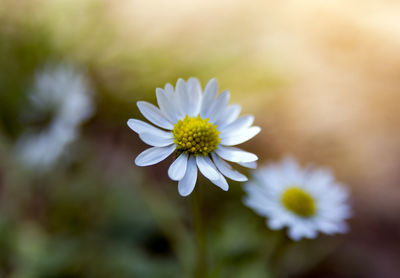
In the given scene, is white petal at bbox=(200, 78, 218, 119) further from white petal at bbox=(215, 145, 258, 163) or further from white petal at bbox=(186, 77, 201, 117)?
white petal at bbox=(215, 145, 258, 163)

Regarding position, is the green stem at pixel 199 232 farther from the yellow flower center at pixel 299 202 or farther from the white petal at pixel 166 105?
the yellow flower center at pixel 299 202

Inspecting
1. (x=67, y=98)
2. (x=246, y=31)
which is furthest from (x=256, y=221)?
(x=246, y=31)

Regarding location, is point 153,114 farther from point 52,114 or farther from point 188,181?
point 52,114

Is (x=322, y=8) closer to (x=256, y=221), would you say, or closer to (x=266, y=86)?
(x=266, y=86)

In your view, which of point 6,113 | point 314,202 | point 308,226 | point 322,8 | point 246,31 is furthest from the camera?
point 322,8

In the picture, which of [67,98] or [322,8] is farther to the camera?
[322,8]

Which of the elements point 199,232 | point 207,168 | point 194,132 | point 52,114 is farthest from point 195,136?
point 52,114
